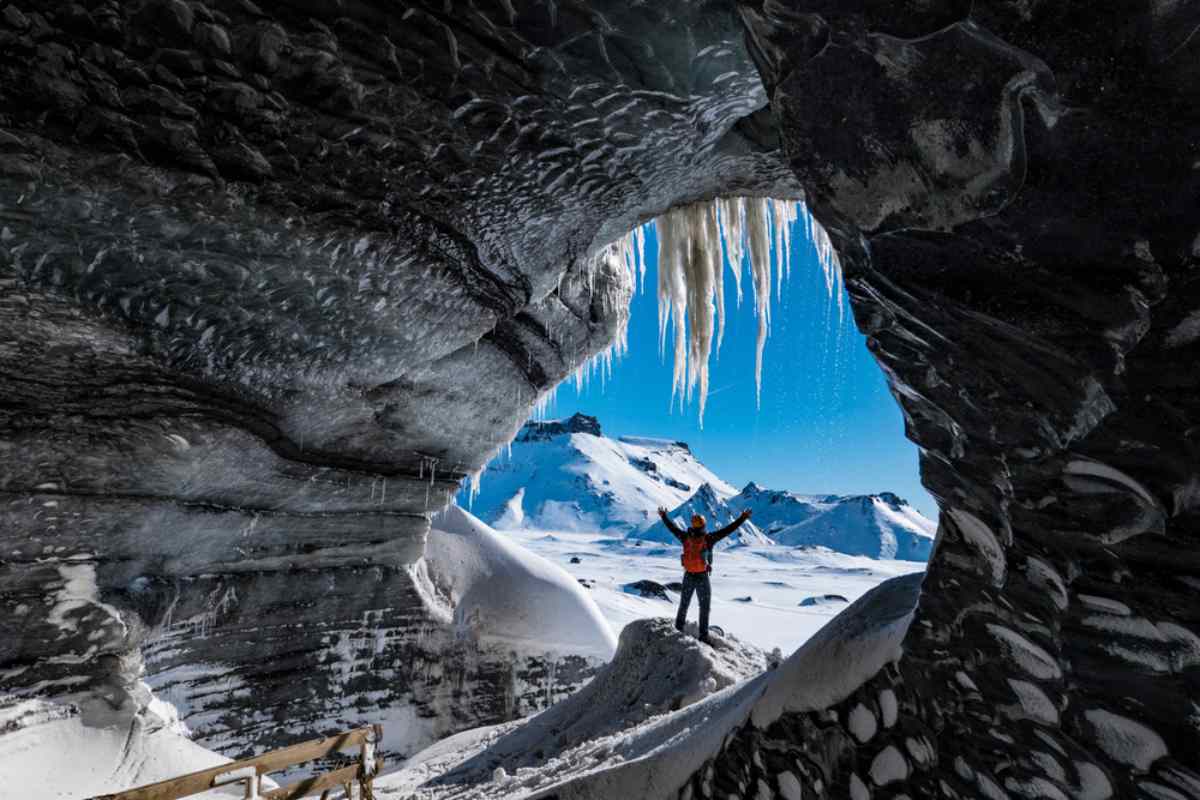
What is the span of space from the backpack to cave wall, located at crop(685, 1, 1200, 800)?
464cm

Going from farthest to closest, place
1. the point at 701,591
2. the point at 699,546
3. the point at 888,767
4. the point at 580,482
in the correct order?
the point at 580,482, the point at 701,591, the point at 699,546, the point at 888,767

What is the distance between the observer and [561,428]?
271ft

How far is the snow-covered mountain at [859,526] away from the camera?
4597cm

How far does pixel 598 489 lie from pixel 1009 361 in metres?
62.7

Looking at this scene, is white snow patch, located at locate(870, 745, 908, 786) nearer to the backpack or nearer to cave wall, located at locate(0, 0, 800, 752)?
cave wall, located at locate(0, 0, 800, 752)

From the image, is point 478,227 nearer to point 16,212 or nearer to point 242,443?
point 16,212

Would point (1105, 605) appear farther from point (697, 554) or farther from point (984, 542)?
point (697, 554)

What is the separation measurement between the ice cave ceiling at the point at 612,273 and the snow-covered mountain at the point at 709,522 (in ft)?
80.4

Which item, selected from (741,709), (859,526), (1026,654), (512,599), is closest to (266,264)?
(741,709)

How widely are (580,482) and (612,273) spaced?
6085 centimetres

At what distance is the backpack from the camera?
5746mm

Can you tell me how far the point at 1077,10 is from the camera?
69 cm

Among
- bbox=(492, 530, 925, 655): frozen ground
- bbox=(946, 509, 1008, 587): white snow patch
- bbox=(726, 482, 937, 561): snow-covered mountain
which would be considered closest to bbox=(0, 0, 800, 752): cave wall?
bbox=(946, 509, 1008, 587): white snow patch

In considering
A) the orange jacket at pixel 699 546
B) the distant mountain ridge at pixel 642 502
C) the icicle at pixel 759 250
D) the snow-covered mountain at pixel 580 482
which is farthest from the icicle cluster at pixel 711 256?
the snow-covered mountain at pixel 580 482
